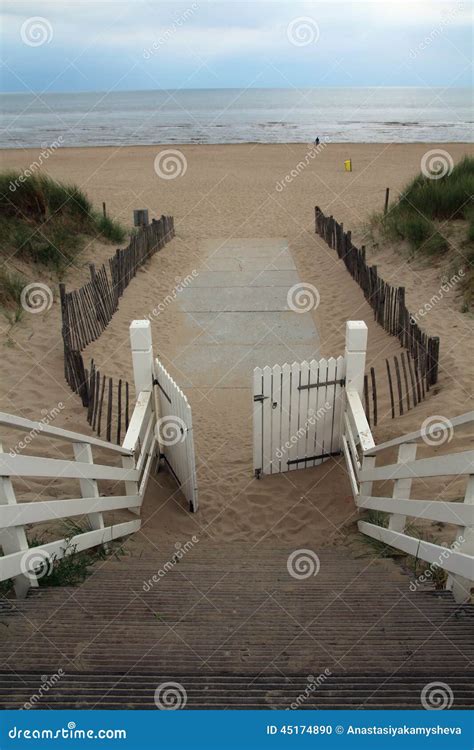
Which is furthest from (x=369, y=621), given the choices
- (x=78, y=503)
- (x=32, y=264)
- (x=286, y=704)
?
(x=32, y=264)

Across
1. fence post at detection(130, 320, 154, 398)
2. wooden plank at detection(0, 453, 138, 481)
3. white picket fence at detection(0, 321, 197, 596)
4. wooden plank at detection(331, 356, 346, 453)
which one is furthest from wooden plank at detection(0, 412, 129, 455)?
wooden plank at detection(331, 356, 346, 453)

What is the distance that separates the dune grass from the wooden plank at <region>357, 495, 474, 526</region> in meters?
7.50

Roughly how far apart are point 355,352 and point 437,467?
3.11 metres

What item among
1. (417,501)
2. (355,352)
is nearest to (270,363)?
(355,352)

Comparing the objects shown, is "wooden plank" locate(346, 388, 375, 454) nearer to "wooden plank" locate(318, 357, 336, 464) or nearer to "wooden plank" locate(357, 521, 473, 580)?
"wooden plank" locate(318, 357, 336, 464)

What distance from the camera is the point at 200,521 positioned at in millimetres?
5973

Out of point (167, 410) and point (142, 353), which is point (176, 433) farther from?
point (142, 353)

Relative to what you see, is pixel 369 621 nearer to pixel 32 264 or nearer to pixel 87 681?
pixel 87 681

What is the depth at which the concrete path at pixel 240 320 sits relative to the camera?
939 centimetres

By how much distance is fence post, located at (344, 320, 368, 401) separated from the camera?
5973mm

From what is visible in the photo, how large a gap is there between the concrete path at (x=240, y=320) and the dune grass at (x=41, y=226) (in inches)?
102

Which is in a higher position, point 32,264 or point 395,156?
point 395,156

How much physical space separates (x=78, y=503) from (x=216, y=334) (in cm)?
705

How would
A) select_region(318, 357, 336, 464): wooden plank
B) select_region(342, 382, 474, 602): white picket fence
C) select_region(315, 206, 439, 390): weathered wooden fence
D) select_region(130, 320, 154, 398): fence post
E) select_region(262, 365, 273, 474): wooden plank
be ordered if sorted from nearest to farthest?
select_region(342, 382, 474, 602): white picket fence, select_region(130, 320, 154, 398): fence post, select_region(262, 365, 273, 474): wooden plank, select_region(318, 357, 336, 464): wooden plank, select_region(315, 206, 439, 390): weathered wooden fence
